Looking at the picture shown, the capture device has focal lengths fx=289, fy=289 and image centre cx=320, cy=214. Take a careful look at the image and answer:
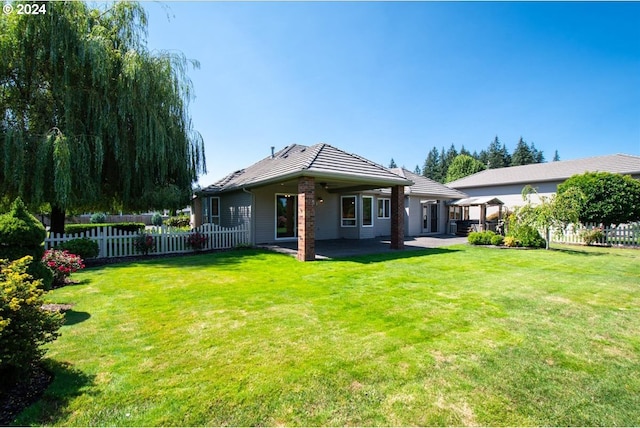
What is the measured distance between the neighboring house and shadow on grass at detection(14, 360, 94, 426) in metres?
26.0

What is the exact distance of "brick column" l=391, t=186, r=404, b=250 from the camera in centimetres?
1172

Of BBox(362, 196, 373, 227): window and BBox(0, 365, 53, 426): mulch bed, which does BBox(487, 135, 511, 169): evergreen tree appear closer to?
BBox(362, 196, 373, 227): window

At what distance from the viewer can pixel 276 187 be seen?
1387cm

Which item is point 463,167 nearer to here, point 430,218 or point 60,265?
point 430,218

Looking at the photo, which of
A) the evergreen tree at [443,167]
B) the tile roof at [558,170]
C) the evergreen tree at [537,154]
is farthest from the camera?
the evergreen tree at [443,167]

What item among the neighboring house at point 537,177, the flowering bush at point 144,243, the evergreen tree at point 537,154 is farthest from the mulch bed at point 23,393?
the evergreen tree at point 537,154

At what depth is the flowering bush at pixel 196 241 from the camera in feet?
39.1

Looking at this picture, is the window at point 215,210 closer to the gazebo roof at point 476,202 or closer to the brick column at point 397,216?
the brick column at point 397,216

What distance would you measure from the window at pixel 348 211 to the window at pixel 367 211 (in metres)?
0.55

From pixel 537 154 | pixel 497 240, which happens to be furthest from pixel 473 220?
pixel 537 154

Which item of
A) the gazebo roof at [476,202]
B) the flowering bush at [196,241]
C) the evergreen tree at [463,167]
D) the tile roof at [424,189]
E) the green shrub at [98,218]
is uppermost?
the evergreen tree at [463,167]

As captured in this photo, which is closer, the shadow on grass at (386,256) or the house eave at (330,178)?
the house eave at (330,178)

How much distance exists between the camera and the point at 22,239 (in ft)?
15.8

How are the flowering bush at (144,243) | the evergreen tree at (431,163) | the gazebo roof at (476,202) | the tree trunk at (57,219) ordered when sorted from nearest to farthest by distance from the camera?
the flowering bush at (144,243) → the tree trunk at (57,219) → the gazebo roof at (476,202) → the evergreen tree at (431,163)
